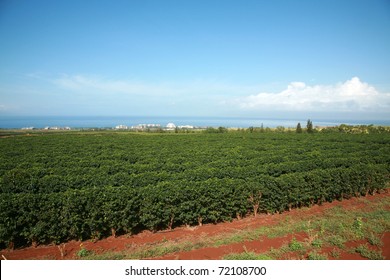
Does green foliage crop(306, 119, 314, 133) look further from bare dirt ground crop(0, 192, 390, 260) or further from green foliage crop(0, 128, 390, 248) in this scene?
bare dirt ground crop(0, 192, 390, 260)

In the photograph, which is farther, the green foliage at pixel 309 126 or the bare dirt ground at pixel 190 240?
the green foliage at pixel 309 126

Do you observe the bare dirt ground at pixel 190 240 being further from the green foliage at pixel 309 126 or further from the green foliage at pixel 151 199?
the green foliage at pixel 309 126

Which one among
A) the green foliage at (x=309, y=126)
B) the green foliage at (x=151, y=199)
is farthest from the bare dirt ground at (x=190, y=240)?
the green foliage at (x=309, y=126)

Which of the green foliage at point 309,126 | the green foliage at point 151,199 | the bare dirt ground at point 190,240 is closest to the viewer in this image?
the bare dirt ground at point 190,240

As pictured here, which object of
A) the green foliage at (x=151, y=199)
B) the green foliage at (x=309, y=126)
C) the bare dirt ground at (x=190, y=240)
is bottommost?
the bare dirt ground at (x=190, y=240)

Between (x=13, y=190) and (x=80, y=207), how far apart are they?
18.9 ft

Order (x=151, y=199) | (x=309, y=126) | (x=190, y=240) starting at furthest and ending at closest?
(x=309, y=126) < (x=151, y=199) < (x=190, y=240)

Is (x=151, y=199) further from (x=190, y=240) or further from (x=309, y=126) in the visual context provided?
(x=309, y=126)

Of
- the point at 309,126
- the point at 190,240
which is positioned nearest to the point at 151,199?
the point at 190,240

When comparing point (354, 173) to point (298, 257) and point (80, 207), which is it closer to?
point (298, 257)

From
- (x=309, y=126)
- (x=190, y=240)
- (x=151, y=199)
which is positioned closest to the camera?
(x=190, y=240)

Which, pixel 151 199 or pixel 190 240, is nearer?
pixel 190 240

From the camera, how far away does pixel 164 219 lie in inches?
305

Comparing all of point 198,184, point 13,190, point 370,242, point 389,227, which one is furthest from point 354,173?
point 13,190
